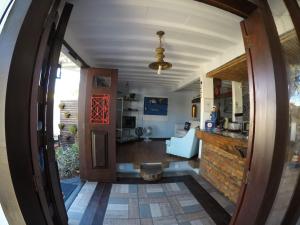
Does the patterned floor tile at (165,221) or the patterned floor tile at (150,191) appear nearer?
the patterned floor tile at (165,221)

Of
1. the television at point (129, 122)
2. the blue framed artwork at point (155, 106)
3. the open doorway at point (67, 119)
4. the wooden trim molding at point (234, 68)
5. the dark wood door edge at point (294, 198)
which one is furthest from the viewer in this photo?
the blue framed artwork at point (155, 106)

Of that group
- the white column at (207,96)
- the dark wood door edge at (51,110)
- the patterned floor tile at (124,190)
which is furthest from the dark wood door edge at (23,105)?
the white column at (207,96)

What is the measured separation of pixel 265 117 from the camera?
98 cm

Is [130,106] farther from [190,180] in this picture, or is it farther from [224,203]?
[224,203]

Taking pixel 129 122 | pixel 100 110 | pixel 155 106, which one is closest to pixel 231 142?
pixel 100 110

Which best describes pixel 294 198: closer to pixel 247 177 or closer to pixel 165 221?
pixel 247 177

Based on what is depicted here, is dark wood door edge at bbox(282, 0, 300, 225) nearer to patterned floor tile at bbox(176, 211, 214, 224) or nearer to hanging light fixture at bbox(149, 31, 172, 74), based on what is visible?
patterned floor tile at bbox(176, 211, 214, 224)

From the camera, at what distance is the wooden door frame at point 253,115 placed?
0.75 meters

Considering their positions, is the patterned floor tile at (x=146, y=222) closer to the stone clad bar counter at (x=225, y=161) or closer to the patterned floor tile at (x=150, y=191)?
the patterned floor tile at (x=150, y=191)

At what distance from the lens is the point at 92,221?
1850mm

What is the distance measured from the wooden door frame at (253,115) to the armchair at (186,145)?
3.10m

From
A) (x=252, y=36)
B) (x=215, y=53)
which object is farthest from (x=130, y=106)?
(x=252, y=36)

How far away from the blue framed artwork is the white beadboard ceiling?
14.0ft

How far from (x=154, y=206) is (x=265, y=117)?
72.1 inches
